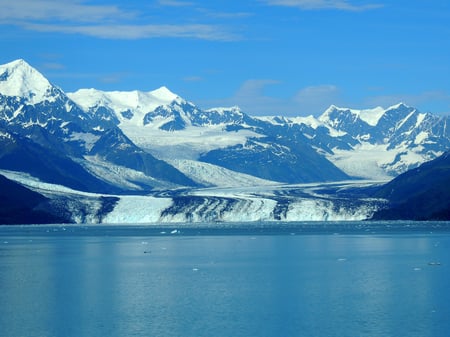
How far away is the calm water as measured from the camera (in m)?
51.9

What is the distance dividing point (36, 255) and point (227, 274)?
3060 cm

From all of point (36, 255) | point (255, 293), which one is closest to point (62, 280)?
point (255, 293)

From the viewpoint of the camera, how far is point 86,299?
62.9 metres

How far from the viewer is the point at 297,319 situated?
53.8 metres

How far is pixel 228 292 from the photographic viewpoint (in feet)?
215

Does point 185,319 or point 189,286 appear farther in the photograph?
point 189,286

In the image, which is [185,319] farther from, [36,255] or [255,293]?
[36,255]

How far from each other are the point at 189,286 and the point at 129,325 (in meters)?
16.8

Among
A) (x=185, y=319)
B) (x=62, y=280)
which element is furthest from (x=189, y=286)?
(x=185, y=319)

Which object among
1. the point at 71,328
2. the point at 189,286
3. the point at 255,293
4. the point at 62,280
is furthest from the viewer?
the point at 62,280

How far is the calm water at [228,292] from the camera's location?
51938 mm

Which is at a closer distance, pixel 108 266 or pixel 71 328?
pixel 71 328

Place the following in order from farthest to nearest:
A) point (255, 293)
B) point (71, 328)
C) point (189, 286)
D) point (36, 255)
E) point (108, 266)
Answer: point (36, 255) → point (108, 266) → point (189, 286) → point (255, 293) → point (71, 328)

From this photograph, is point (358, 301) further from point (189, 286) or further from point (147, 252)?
point (147, 252)
